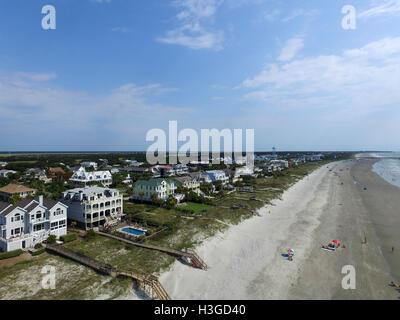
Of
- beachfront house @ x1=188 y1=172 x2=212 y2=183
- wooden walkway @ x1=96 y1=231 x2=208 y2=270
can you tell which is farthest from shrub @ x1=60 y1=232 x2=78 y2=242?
beachfront house @ x1=188 y1=172 x2=212 y2=183

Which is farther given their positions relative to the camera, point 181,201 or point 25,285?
point 181,201

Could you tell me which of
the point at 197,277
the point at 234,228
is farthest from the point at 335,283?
the point at 234,228

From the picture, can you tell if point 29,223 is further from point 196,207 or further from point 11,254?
point 196,207

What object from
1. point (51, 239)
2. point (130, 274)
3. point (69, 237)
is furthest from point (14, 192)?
point (130, 274)

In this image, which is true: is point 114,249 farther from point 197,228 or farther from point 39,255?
point 197,228

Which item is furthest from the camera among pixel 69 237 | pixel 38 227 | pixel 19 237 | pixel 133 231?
pixel 133 231

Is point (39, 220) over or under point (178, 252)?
over
